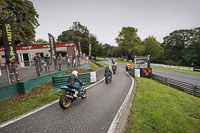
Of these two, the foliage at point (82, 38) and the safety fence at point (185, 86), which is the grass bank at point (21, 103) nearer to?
the safety fence at point (185, 86)

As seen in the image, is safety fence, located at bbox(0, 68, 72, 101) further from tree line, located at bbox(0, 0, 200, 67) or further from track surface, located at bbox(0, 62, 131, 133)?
tree line, located at bbox(0, 0, 200, 67)

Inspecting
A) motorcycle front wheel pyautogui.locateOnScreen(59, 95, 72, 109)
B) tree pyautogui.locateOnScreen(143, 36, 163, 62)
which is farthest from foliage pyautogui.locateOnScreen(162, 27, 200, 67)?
motorcycle front wheel pyautogui.locateOnScreen(59, 95, 72, 109)

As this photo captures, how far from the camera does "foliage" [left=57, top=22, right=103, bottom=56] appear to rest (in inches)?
2100

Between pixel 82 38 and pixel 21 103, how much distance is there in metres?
52.5

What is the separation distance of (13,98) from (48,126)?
3.76 m

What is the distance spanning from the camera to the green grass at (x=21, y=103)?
405cm

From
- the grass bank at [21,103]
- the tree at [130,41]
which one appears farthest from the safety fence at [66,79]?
the tree at [130,41]

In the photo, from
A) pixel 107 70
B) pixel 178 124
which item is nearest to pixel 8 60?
pixel 107 70

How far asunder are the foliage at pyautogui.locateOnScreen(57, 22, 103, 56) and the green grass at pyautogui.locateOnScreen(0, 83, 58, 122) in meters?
45.5

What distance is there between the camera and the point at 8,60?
6.16 meters

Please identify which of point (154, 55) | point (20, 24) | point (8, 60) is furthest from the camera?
point (154, 55)

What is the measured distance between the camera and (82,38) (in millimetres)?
54094

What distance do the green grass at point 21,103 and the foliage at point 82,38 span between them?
4550cm

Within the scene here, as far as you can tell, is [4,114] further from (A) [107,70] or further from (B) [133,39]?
(B) [133,39]
